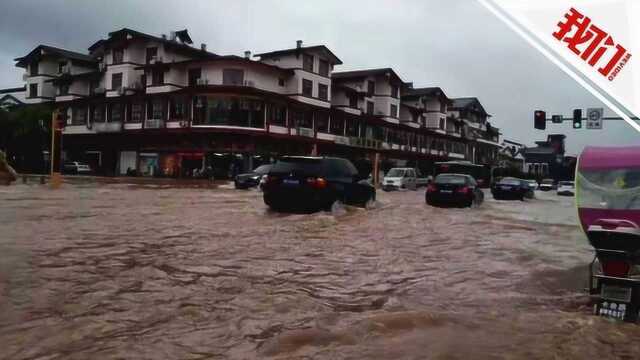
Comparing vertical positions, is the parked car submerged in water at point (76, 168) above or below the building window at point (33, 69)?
below

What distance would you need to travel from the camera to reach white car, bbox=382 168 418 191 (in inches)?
1421

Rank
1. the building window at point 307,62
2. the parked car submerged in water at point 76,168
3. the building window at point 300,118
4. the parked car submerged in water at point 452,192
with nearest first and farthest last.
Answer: the parked car submerged in water at point 452,192 < the building window at point 300,118 < the parked car submerged in water at point 76,168 < the building window at point 307,62

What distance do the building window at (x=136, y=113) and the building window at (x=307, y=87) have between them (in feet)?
49.1

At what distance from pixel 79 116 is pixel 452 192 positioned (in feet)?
152

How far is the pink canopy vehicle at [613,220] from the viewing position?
4.57 m

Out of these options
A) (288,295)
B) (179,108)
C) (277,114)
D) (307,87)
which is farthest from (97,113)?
(288,295)

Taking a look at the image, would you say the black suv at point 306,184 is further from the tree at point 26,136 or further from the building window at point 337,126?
the tree at point 26,136

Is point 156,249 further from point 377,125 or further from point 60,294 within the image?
point 377,125

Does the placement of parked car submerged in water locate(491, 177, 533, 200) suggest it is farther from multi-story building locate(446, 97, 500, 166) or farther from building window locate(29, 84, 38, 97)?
building window locate(29, 84, 38, 97)

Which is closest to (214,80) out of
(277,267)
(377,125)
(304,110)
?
(304,110)

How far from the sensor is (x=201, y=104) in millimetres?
42500

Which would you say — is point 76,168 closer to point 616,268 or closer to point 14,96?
point 14,96

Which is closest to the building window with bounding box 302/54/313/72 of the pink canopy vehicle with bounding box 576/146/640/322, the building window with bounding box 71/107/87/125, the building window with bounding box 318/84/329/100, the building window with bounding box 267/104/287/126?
the building window with bounding box 318/84/329/100

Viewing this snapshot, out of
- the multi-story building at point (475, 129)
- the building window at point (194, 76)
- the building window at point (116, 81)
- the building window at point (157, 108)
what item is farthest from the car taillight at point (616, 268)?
the multi-story building at point (475, 129)
